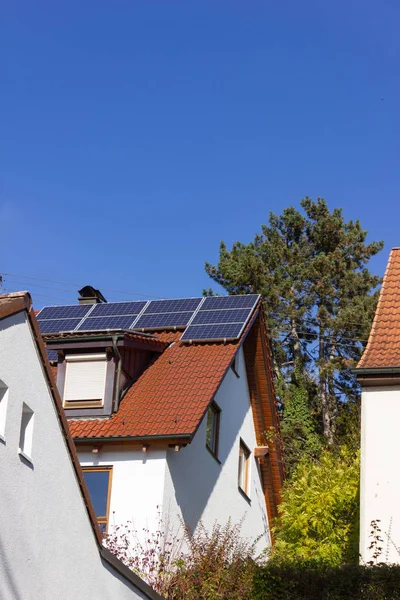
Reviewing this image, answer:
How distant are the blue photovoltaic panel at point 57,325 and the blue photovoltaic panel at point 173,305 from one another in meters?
1.94

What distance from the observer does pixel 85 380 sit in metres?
21.8

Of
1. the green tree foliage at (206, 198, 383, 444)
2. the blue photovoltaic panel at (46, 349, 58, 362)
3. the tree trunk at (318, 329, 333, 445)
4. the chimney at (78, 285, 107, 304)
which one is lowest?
the blue photovoltaic panel at (46, 349, 58, 362)

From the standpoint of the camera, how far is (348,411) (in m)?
42.7

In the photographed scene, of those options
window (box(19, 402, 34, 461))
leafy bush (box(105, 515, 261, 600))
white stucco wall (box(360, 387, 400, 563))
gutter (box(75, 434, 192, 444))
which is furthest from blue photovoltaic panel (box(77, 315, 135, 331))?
window (box(19, 402, 34, 461))

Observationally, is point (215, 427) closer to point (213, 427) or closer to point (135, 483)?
point (213, 427)

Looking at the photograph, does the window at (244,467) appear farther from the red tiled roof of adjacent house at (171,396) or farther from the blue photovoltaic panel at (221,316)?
the red tiled roof of adjacent house at (171,396)

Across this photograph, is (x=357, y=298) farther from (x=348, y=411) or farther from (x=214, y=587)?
(x=214, y=587)

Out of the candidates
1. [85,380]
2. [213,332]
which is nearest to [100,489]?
[85,380]

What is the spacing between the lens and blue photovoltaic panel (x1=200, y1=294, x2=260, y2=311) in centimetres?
2511

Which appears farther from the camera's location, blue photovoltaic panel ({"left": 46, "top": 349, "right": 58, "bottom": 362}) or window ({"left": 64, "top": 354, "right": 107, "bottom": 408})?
blue photovoltaic panel ({"left": 46, "top": 349, "right": 58, "bottom": 362})

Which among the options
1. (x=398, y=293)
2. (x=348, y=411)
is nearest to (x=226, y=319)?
(x=398, y=293)

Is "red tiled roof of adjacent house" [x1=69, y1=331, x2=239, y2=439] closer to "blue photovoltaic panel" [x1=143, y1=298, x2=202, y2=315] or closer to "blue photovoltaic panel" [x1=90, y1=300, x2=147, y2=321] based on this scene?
"blue photovoltaic panel" [x1=143, y1=298, x2=202, y2=315]

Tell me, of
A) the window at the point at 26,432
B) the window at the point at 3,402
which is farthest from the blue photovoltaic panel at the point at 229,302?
the window at the point at 3,402

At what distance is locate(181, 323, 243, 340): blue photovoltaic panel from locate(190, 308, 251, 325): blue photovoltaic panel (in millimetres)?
233
